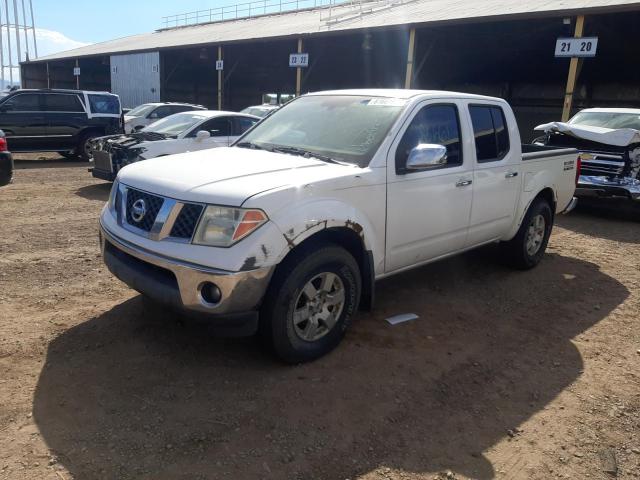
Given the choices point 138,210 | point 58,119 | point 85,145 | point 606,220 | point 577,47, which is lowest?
point 606,220

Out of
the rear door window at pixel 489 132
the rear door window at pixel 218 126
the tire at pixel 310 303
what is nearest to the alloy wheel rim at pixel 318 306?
the tire at pixel 310 303

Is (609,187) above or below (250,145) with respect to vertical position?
below

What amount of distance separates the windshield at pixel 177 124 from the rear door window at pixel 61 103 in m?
4.64

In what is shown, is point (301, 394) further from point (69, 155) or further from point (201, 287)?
point (69, 155)

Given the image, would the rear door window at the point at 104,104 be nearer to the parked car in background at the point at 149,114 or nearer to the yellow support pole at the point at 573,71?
the parked car in background at the point at 149,114

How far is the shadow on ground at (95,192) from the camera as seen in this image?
30.8 ft

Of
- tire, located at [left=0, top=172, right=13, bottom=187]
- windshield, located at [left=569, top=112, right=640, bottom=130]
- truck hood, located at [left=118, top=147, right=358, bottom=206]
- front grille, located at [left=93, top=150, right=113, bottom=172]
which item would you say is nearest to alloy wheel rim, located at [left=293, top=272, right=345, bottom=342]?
truck hood, located at [left=118, top=147, right=358, bottom=206]

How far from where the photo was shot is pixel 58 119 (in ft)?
45.3

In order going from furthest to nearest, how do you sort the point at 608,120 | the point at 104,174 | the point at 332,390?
the point at 608,120
the point at 104,174
the point at 332,390

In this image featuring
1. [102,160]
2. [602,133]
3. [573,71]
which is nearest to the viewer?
[602,133]

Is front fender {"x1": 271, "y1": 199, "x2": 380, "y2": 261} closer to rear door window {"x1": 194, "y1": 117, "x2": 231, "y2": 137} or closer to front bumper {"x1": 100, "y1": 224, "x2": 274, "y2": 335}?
front bumper {"x1": 100, "y1": 224, "x2": 274, "y2": 335}

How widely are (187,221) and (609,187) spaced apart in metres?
8.43

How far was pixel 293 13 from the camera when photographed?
3366cm

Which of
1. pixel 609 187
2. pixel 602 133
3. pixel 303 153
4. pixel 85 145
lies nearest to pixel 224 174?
pixel 303 153
